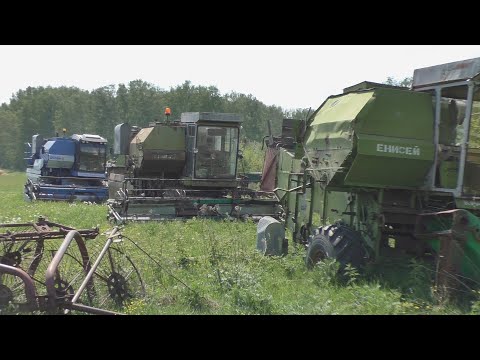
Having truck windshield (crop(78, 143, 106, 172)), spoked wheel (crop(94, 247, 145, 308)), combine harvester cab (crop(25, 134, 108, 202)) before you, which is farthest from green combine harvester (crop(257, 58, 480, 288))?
truck windshield (crop(78, 143, 106, 172))

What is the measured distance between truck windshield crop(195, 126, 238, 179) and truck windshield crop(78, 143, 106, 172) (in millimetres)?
9247

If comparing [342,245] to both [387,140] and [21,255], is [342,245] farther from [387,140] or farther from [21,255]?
[21,255]

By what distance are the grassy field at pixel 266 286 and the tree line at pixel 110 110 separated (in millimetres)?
49981

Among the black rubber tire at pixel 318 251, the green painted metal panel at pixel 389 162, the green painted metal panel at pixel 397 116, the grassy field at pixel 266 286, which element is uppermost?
the green painted metal panel at pixel 397 116

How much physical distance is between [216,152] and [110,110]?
2464 inches

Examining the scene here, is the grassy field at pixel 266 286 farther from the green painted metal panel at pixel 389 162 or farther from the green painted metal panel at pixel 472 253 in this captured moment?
the green painted metal panel at pixel 389 162

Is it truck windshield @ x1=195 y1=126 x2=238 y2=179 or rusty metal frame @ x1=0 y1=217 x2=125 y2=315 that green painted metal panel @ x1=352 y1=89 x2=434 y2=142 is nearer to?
rusty metal frame @ x1=0 y1=217 x2=125 y2=315

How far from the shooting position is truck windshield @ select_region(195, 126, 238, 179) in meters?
16.9


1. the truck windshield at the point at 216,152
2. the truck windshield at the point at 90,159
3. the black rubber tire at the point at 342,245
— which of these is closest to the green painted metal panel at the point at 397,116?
the black rubber tire at the point at 342,245

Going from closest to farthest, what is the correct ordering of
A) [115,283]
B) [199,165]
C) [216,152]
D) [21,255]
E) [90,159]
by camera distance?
[21,255] < [115,283] < [199,165] < [216,152] < [90,159]

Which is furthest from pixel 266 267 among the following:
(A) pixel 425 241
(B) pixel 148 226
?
(B) pixel 148 226

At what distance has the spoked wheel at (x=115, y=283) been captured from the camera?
6.17m

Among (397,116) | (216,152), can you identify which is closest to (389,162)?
(397,116)

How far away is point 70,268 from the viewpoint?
20.5ft
